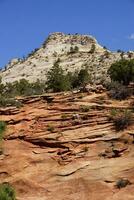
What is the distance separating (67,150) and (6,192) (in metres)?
4.49

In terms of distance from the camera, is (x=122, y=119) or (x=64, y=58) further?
(x=64, y=58)

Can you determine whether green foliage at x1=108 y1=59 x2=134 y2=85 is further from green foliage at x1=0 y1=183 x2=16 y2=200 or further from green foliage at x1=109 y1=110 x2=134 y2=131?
green foliage at x1=0 y1=183 x2=16 y2=200

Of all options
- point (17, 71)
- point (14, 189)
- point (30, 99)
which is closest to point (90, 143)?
point (14, 189)

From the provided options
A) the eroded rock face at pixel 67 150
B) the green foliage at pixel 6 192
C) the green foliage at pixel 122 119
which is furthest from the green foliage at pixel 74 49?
the green foliage at pixel 6 192

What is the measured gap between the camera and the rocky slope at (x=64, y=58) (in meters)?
71.6

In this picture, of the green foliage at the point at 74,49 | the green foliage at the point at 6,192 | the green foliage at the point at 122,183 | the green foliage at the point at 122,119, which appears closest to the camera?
the green foliage at the point at 122,183

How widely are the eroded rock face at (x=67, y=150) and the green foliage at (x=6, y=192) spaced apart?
1.53 feet

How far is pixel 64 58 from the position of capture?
80.8 meters

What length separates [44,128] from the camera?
3394cm

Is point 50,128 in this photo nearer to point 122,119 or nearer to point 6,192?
point 122,119

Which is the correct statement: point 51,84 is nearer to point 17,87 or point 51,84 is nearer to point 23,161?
point 17,87

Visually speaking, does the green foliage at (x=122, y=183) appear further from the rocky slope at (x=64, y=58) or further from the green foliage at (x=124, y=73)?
the rocky slope at (x=64, y=58)

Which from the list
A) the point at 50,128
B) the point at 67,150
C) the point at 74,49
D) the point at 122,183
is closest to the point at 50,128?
the point at 50,128

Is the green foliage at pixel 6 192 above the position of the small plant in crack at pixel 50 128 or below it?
below
